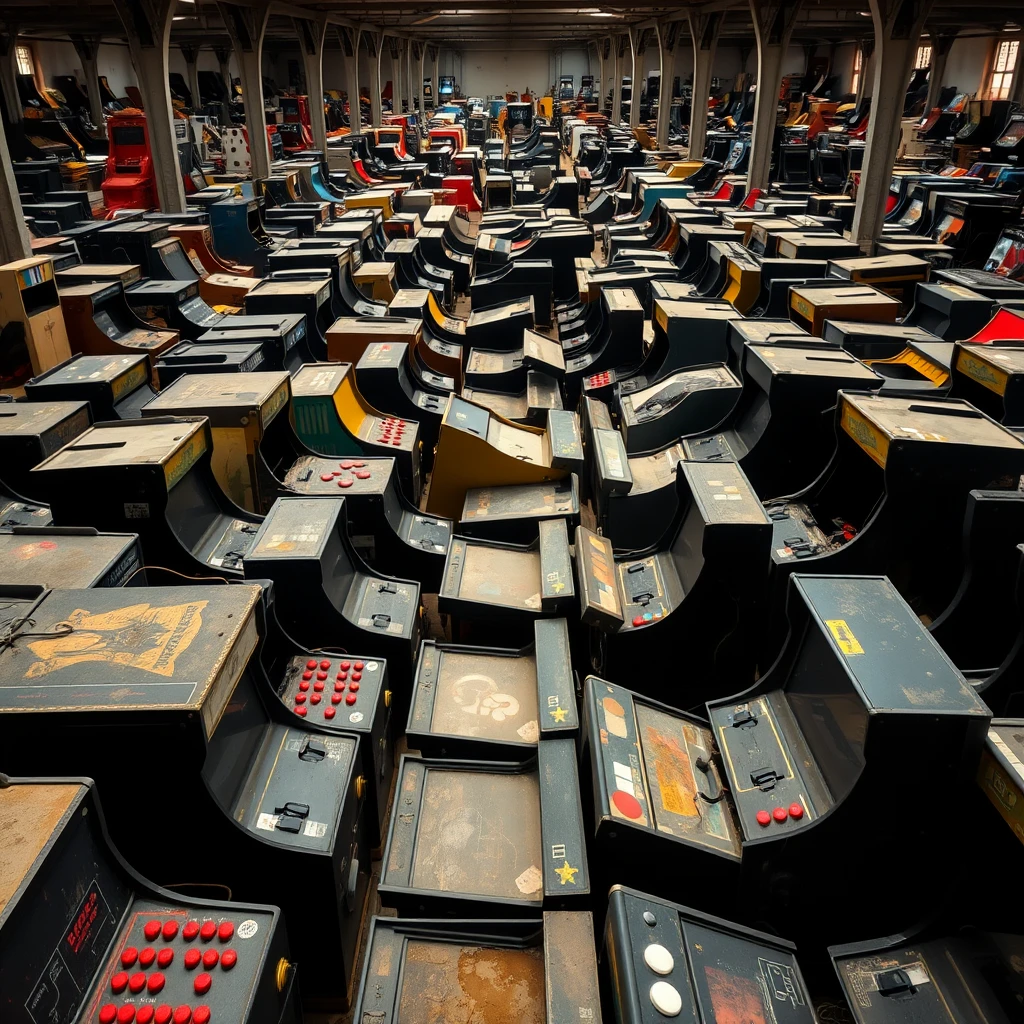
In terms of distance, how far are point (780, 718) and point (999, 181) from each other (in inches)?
678

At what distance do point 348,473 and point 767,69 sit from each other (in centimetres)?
1498

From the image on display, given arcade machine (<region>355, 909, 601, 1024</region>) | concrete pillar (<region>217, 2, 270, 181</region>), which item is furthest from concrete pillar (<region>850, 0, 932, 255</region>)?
concrete pillar (<region>217, 2, 270, 181</region>)

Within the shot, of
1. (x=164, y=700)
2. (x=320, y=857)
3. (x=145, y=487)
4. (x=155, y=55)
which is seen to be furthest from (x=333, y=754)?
(x=155, y=55)

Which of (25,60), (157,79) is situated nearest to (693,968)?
(157,79)

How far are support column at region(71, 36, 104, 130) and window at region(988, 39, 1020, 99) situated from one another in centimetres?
3106

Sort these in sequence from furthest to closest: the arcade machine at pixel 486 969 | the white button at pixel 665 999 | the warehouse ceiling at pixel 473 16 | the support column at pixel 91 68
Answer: the support column at pixel 91 68
the warehouse ceiling at pixel 473 16
the arcade machine at pixel 486 969
the white button at pixel 665 999

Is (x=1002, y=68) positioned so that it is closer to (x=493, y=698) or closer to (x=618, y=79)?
(x=618, y=79)

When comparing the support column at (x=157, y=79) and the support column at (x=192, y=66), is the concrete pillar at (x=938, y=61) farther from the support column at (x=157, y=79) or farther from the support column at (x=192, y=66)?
the support column at (x=192, y=66)

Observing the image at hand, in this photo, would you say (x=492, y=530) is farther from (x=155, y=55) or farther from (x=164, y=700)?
(x=155, y=55)

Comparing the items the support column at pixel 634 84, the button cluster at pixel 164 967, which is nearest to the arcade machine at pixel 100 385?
the button cluster at pixel 164 967

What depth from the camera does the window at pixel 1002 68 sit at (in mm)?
29250

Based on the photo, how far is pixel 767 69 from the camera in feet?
52.8

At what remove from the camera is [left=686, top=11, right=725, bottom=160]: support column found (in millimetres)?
20766

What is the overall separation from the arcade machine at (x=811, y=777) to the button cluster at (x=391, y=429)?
309cm
